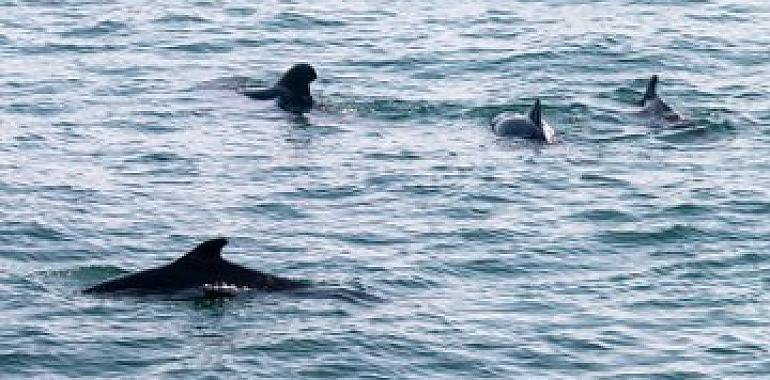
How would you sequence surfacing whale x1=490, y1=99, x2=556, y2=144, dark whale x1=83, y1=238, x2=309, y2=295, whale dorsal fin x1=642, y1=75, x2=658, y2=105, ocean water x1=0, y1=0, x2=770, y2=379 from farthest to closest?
whale dorsal fin x1=642, y1=75, x2=658, y2=105 → surfacing whale x1=490, y1=99, x2=556, y2=144 → dark whale x1=83, y1=238, x2=309, y2=295 → ocean water x1=0, y1=0, x2=770, y2=379

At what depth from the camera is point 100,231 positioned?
3334 centimetres

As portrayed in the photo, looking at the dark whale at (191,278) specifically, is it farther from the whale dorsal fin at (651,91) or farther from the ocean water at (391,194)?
the whale dorsal fin at (651,91)

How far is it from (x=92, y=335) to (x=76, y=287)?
2.51 m

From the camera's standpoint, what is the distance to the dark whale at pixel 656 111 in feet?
139

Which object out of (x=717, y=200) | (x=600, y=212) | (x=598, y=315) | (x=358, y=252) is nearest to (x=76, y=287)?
(x=358, y=252)

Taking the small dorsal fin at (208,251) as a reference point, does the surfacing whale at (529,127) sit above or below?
above

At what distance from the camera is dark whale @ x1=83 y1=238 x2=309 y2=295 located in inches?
1160

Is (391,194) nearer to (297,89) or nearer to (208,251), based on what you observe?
(208,251)

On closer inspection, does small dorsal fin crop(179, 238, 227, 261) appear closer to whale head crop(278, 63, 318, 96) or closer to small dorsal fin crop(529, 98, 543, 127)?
small dorsal fin crop(529, 98, 543, 127)

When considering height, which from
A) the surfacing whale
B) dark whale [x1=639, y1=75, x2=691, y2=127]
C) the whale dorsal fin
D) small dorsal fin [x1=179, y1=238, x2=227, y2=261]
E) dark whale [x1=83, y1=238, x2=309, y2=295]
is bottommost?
dark whale [x1=83, y1=238, x2=309, y2=295]

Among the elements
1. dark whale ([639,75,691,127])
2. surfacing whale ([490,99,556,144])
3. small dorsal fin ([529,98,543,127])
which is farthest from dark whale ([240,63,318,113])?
dark whale ([639,75,691,127])

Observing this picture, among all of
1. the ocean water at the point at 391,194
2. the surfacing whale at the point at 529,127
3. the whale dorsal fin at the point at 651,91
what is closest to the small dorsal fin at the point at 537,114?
the surfacing whale at the point at 529,127

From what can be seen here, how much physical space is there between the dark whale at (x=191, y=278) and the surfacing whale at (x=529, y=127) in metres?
12.2

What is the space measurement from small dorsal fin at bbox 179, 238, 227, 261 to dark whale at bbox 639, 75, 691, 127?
605 inches
